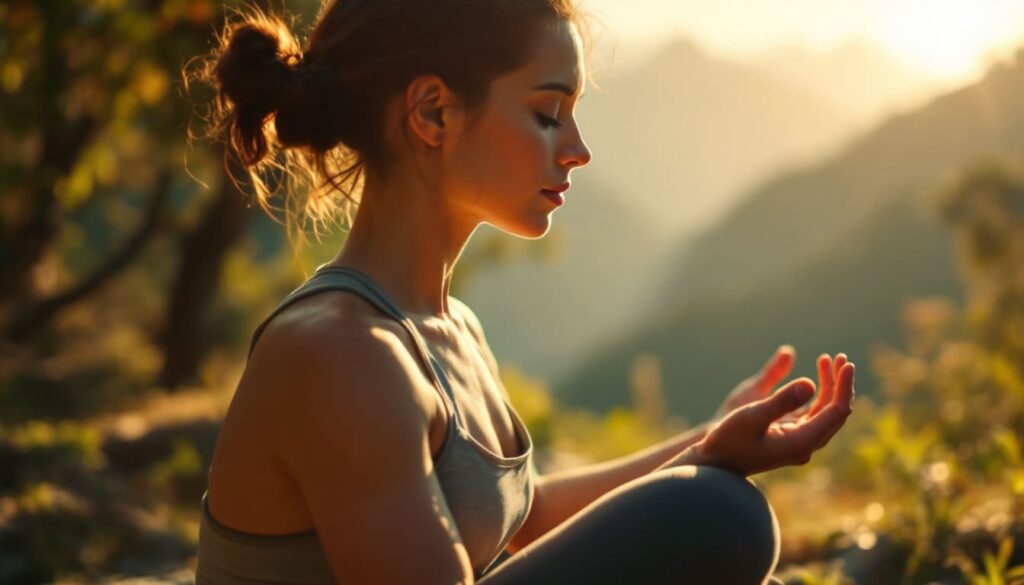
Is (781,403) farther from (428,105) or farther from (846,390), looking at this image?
(428,105)

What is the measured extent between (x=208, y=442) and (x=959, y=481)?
522 cm

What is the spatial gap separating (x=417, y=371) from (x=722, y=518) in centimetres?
49

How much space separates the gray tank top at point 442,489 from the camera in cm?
174

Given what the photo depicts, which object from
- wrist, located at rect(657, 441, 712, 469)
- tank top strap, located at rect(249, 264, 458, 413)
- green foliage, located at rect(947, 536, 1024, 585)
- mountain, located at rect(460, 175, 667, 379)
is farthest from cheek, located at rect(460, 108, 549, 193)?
mountain, located at rect(460, 175, 667, 379)

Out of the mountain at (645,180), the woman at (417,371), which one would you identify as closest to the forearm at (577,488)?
the woman at (417,371)

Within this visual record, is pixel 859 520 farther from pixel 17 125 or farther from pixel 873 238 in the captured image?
pixel 873 238

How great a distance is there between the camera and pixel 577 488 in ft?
7.84

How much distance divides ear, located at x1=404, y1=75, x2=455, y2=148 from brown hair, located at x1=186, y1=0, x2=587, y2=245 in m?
0.01

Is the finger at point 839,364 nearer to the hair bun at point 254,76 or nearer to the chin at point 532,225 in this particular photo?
the chin at point 532,225

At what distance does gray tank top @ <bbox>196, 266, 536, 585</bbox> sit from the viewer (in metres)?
1.74

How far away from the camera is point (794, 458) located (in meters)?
1.70

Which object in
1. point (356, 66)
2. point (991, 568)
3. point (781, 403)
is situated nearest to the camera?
point (781, 403)

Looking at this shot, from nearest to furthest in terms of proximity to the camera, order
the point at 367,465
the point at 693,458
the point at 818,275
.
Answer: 1. the point at 367,465
2. the point at 693,458
3. the point at 818,275

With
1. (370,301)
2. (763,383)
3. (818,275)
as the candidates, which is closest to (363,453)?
(370,301)
